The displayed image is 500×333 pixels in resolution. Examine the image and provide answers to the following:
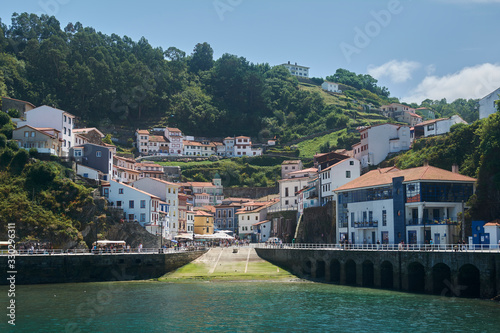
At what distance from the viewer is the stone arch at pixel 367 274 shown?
62428mm

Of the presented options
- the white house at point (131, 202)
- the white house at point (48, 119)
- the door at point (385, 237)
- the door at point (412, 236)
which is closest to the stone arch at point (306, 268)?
the door at point (385, 237)

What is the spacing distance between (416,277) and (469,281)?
237 inches

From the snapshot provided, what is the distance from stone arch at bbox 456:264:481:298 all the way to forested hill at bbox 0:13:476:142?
111608 millimetres

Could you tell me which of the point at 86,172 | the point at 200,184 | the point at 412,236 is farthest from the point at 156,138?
the point at 412,236

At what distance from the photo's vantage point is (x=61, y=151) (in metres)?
98.5

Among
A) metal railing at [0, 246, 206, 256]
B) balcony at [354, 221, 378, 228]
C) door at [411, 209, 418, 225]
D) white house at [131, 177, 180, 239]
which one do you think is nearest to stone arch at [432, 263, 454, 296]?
door at [411, 209, 418, 225]

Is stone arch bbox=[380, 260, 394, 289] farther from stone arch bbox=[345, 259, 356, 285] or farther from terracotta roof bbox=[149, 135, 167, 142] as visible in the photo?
terracotta roof bbox=[149, 135, 167, 142]

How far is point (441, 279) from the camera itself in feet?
178

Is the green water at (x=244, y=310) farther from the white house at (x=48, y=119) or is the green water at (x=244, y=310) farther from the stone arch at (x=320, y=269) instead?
the white house at (x=48, y=119)

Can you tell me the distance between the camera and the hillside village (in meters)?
64.3

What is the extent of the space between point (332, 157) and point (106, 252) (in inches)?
1934

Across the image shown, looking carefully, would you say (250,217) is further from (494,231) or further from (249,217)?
(494,231)

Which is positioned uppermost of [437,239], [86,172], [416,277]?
[86,172]

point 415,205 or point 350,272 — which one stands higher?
point 415,205
